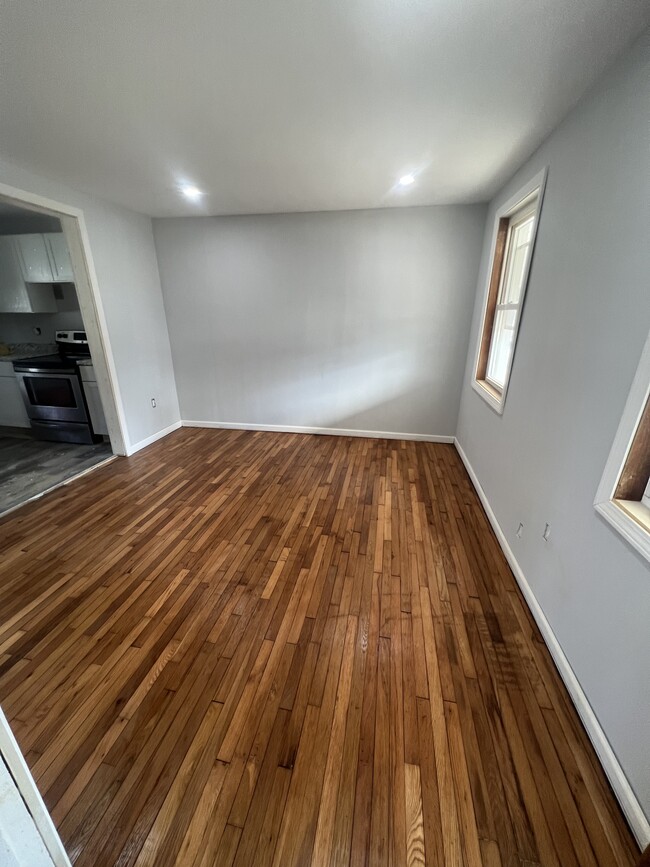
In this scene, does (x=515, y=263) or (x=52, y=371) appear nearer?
(x=515, y=263)

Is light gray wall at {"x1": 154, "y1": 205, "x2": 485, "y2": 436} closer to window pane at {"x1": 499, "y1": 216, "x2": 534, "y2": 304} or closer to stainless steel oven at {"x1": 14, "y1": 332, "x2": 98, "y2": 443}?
window pane at {"x1": 499, "y1": 216, "x2": 534, "y2": 304}

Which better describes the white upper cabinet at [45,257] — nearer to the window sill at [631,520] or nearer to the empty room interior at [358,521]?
the empty room interior at [358,521]

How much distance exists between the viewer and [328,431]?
14.2 feet

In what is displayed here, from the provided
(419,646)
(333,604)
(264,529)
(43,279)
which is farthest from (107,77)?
(43,279)

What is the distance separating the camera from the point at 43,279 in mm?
3791

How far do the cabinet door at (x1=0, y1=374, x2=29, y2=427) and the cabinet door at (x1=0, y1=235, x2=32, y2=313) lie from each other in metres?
0.87

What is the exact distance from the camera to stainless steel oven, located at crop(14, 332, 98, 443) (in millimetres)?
3703

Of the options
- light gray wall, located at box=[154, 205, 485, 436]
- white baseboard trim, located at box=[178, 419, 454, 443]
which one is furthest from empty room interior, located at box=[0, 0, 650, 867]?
white baseboard trim, located at box=[178, 419, 454, 443]

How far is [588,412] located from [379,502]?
1658 mm

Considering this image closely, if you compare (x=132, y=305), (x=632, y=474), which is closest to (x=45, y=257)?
(x=132, y=305)

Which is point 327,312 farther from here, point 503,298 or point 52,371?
point 52,371

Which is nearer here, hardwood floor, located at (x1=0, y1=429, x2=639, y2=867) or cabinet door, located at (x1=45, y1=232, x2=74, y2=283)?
hardwood floor, located at (x1=0, y1=429, x2=639, y2=867)

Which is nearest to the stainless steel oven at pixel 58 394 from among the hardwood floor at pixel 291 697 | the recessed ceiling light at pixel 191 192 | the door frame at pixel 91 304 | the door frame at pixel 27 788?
the door frame at pixel 91 304

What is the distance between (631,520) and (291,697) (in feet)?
4.84
